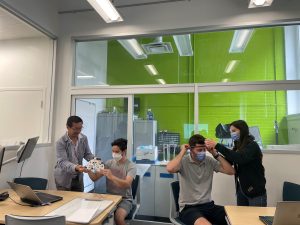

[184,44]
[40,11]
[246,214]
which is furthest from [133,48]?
[246,214]

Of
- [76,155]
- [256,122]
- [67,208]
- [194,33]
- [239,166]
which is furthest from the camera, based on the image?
[194,33]

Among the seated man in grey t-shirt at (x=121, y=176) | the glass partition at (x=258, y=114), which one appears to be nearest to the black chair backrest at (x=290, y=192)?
the glass partition at (x=258, y=114)

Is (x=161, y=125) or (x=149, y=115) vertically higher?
(x=149, y=115)

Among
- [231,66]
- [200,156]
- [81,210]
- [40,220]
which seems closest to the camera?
[40,220]

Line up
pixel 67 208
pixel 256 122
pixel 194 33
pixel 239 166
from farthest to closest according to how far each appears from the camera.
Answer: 1. pixel 194 33
2. pixel 256 122
3. pixel 239 166
4. pixel 67 208

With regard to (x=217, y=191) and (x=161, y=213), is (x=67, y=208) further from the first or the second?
(x=217, y=191)

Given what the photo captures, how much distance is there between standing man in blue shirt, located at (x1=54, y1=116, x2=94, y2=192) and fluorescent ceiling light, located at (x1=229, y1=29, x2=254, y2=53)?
2372 mm

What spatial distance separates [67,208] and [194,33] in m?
2.88

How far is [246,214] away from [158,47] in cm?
261

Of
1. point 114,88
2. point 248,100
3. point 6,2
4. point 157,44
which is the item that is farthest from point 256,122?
point 6,2

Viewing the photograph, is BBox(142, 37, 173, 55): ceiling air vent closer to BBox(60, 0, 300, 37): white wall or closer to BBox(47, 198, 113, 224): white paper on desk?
BBox(60, 0, 300, 37): white wall

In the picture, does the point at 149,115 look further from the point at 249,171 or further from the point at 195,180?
the point at 249,171

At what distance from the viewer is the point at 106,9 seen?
3035mm

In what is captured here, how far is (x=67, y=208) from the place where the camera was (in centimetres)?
192
